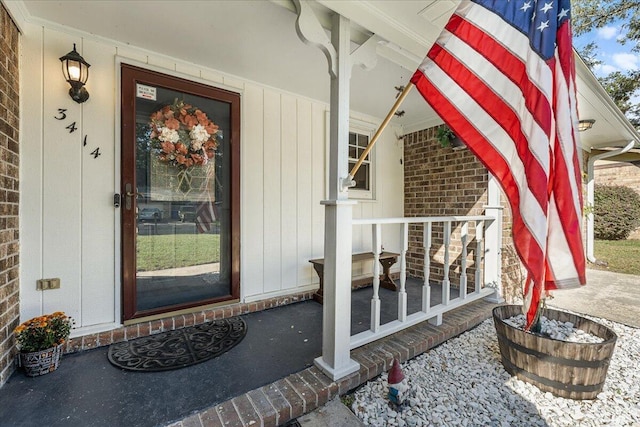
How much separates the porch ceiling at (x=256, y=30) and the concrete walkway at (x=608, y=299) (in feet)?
8.01

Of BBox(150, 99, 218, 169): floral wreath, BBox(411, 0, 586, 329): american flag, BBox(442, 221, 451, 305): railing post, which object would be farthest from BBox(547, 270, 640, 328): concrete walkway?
BBox(150, 99, 218, 169): floral wreath

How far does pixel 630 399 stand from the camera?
1.82m

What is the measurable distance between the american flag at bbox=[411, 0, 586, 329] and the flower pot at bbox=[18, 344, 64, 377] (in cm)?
290

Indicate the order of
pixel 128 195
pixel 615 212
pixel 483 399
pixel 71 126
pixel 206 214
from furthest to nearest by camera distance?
pixel 615 212 < pixel 206 214 < pixel 128 195 < pixel 71 126 < pixel 483 399

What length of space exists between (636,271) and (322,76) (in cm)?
627

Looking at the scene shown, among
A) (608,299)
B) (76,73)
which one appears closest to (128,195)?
(76,73)

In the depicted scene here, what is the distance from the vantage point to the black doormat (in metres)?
2.00

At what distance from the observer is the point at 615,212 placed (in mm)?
8422

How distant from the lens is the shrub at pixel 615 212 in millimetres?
8255

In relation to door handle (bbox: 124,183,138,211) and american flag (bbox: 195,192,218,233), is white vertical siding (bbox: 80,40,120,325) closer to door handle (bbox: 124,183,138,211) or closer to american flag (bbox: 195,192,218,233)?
door handle (bbox: 124,183,138,211)

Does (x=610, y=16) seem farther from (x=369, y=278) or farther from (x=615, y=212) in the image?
(x=369, y=278)

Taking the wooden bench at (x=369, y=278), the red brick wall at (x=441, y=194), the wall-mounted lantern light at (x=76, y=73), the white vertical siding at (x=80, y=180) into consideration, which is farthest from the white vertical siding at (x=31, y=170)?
the red brick wall at (x=441, y=194)

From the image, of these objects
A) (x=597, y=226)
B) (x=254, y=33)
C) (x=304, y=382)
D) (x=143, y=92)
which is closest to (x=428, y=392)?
(x=304, y=382)

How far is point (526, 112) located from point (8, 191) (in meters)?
3.15
